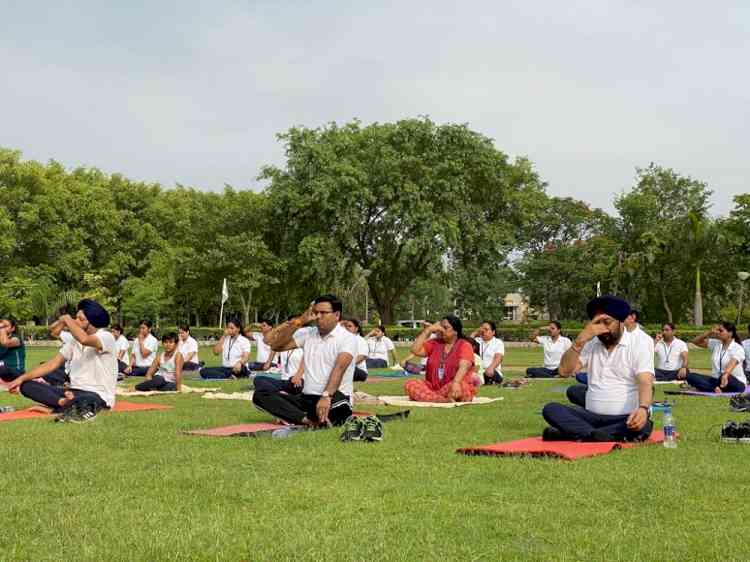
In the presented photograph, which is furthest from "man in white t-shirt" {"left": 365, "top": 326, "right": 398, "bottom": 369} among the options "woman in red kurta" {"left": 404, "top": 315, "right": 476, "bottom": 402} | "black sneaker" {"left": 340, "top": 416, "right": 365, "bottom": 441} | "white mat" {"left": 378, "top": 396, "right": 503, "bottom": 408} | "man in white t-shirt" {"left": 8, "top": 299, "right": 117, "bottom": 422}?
"black sneaker" {"left": 340, "top": 416, "right": 365, "bottom": 441}

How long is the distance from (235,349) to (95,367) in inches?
327

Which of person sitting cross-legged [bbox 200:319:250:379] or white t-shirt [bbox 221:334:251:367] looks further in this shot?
white t-shirt [bbox 221:334:251:367]

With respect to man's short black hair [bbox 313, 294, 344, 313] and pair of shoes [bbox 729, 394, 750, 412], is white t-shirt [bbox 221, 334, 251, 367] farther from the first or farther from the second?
pair of shoes [bbox 729, 394, 750, 412]

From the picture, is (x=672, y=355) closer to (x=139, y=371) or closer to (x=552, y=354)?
(x=552, y=354)

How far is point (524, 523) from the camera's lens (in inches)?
199

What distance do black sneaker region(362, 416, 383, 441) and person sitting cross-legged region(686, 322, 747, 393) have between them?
8014mm

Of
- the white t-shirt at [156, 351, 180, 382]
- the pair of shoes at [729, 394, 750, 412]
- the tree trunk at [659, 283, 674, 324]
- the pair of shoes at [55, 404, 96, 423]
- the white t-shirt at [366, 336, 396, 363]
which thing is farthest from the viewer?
the tree trunk at [659, 283, 674, 324]

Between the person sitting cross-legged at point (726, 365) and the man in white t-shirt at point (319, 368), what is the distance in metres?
7.39

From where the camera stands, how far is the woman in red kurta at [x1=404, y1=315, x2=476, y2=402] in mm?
13055

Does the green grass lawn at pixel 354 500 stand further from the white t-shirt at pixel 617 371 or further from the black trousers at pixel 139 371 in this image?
the black trousers at pixel 139 371

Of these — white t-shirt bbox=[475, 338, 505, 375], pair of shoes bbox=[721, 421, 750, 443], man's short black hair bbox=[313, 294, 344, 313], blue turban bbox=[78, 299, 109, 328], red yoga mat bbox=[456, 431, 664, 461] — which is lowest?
red yoga mat bbox=[456, 431, 664, 461]

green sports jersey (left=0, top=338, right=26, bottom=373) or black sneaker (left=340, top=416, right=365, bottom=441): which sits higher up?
green sports jersey (left=0, top=338, right=26, bottom=373)

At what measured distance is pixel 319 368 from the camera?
9945mm

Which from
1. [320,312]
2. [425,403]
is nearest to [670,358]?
[425,403]
